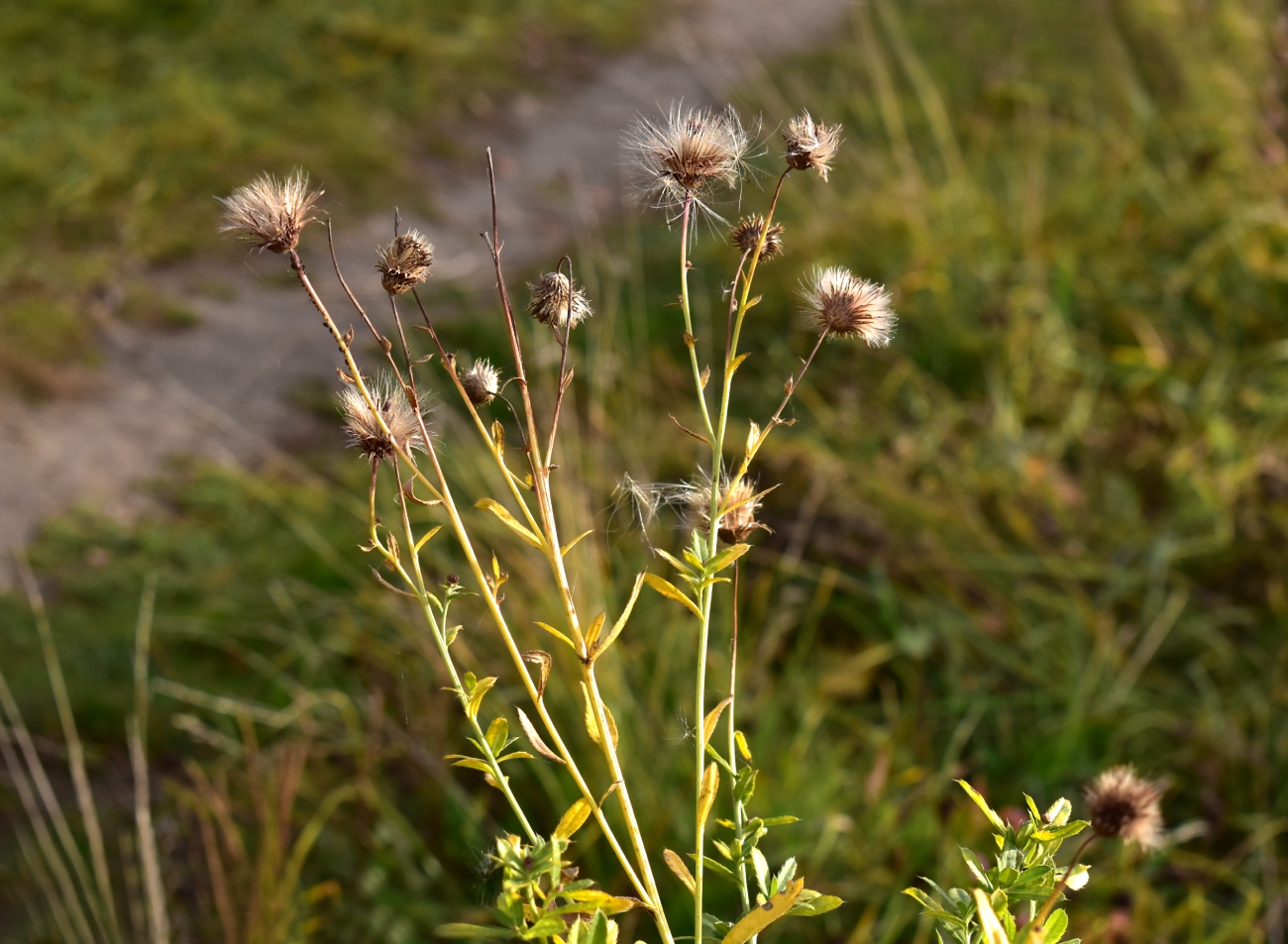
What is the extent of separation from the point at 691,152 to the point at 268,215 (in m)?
0.24

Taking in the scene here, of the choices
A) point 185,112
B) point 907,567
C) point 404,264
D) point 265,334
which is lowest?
point 404,264

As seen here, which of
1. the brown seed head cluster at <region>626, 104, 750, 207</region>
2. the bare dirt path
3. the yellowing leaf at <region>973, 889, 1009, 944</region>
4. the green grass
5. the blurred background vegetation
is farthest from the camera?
the green grass

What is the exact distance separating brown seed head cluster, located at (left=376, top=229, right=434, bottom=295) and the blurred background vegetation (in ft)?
1.26

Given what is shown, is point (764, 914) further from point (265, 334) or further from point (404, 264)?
point (265, 334)

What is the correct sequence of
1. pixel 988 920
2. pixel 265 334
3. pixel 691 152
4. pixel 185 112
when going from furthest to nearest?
1. pixel 185 112
2. pixel 265 334
3. pixel 691 152
4. pixel 988 920

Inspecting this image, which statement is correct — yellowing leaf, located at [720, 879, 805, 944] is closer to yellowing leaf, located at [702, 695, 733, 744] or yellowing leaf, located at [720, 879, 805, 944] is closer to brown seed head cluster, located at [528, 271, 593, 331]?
yellowing leaf, located at [702, 695, 733, 744]

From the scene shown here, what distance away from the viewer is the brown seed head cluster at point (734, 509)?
753 millimetres

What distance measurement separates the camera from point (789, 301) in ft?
14.7

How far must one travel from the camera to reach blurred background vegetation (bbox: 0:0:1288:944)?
2.27 m

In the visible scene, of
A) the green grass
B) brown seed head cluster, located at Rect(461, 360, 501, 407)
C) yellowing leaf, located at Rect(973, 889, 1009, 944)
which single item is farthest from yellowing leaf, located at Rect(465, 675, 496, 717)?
the green grass

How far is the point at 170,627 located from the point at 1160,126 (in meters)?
4.45

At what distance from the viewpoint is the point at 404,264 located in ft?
2.18

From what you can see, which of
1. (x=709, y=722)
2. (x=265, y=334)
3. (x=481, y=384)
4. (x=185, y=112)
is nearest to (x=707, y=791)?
(x=709, y=722)

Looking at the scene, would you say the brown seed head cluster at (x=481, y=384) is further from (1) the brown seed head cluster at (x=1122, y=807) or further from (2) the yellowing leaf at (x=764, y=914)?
(1) the brown seed head cluster at (x=1122, y=807)
